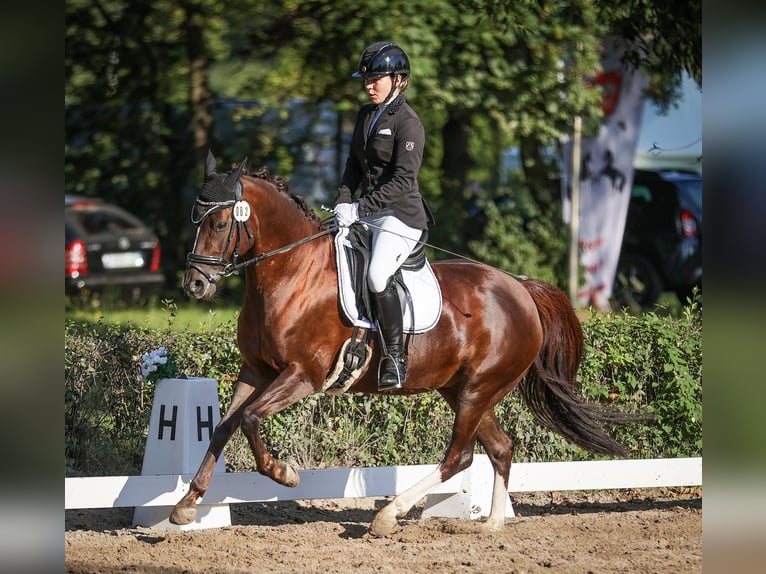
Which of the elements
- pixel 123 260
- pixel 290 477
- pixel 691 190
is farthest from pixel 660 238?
pixel 290 477

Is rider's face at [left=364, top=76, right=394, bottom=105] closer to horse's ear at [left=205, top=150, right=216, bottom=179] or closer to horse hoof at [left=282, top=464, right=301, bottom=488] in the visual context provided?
horse's ear at [left=205, top=150, right=216, bottom=179]

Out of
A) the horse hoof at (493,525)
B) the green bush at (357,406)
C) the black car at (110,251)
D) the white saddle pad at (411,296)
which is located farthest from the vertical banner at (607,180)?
the white saddle pad at (411,296)

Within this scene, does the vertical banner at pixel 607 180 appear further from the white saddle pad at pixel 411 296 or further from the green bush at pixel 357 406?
the white saddle pad at pixel 411 296

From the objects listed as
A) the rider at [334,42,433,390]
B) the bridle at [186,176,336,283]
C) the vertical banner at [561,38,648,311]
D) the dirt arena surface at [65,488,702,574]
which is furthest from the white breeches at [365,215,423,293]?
the vertical banner at [561,38,648,311]

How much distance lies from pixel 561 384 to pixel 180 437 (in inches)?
102

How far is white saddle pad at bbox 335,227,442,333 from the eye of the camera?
597cm

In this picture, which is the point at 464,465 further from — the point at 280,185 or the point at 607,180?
the point at 607,180

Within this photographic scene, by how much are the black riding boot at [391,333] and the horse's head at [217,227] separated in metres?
0.93

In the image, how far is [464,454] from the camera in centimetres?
635

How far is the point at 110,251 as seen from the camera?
1652cm

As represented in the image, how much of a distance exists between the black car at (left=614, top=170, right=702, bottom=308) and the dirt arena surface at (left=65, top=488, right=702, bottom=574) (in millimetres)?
10499

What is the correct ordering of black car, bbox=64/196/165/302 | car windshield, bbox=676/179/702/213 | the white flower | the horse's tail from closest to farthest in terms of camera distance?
the white flower → the horse's tail → black car, bbox=64/196/165/302 → car windshield, bbox=676/179/702/213
